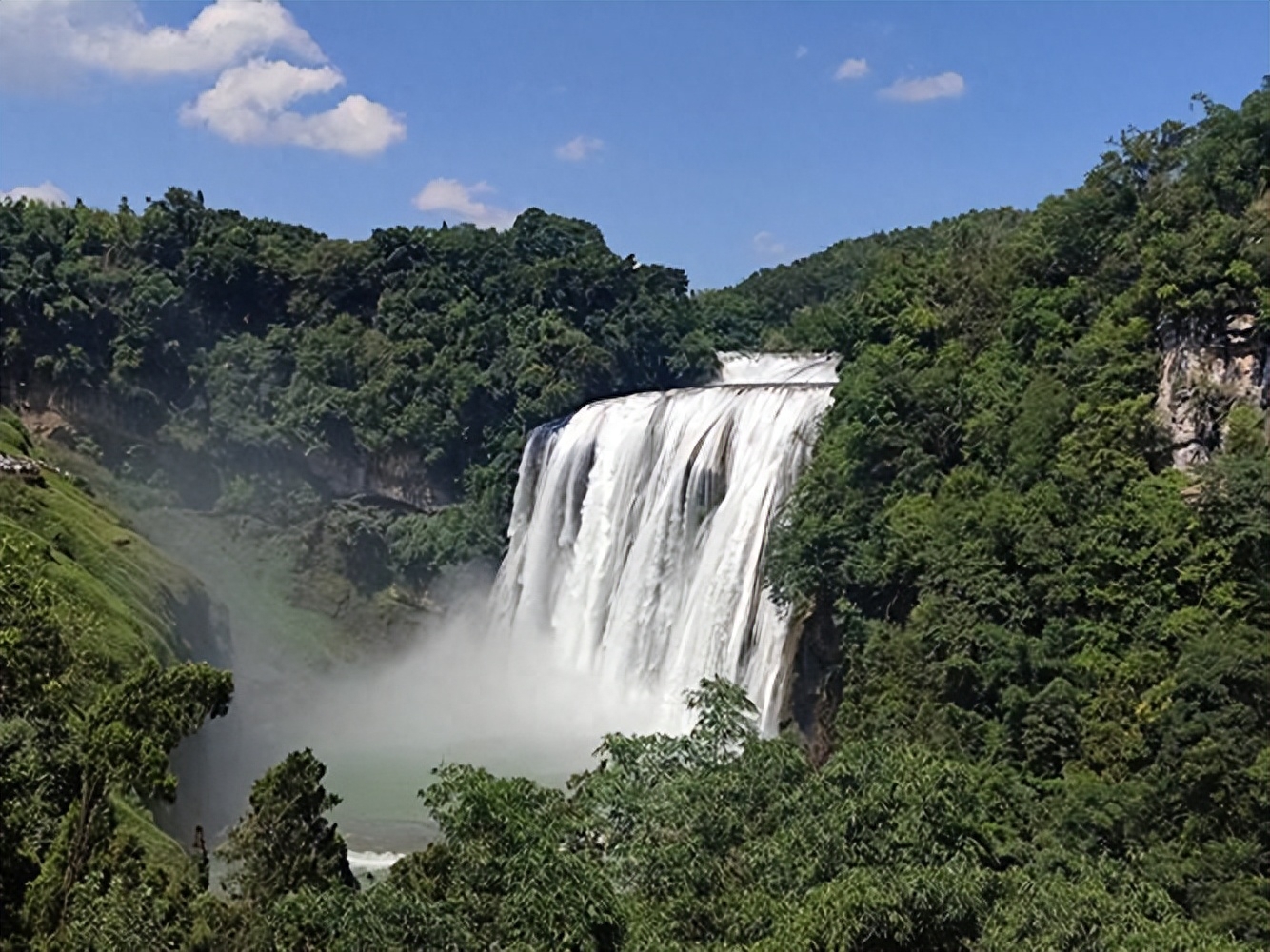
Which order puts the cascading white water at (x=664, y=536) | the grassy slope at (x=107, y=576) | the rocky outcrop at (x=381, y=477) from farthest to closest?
1. the rocky outcrop at (x=381, y=477)
2. the cascading white water at (x=664, y=536)
3. the grassy slope at (x=107, y=576)

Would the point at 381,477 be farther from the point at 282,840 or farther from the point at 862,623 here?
the point at 282,840

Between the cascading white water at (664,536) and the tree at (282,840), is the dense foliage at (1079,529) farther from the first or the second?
the tree at (282,840)

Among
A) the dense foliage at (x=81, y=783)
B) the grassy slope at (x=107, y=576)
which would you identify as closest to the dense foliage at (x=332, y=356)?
the grassy slope at (x=107, y=576)

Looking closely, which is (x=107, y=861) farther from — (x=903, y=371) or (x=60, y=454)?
(x=60, y=454)

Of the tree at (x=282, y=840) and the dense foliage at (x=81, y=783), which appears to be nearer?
the dense foliage at (x=81, y=783)

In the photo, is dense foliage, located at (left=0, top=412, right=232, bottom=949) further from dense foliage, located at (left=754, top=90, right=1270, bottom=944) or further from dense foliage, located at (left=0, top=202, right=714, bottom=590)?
dense foliage, located at (left=0, top=202, right=714, bottom=590)

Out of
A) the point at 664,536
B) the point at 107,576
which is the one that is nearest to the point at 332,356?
the point at 664,536

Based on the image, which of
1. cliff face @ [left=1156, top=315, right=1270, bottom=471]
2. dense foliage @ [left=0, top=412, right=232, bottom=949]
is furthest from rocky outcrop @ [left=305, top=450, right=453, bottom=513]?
dense foliage @ [left=0, top=412, right=232, bottom=949]
